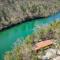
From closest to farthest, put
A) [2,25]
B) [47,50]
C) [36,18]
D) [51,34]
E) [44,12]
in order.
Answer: [47,50] → [51,34] → [2,25] → [36,18] → [44,12]

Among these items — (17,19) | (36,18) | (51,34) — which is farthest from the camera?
(36,18)

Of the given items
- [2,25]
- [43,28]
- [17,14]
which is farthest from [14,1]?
[43,28]

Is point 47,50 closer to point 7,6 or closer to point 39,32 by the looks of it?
point 39,32

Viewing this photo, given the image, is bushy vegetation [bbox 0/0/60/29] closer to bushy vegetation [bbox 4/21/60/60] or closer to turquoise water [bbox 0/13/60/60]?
turquoise water [bbox 0/13/60/60]

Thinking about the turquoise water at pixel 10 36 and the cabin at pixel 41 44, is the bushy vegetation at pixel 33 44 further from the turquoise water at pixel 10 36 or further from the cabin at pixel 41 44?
the turquoise water at pixel 10 36

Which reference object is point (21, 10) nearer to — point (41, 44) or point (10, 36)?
point (10, 36)

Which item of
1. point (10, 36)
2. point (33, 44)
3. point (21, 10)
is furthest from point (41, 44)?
point (21, 10)
